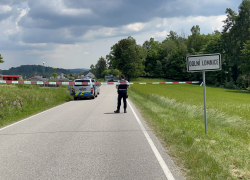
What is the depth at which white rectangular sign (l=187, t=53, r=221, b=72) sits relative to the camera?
714 centimetres

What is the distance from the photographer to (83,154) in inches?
226

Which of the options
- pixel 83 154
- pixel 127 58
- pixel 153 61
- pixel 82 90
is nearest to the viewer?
pixel 83 154

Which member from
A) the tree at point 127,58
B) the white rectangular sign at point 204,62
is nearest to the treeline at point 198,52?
the tree at point 127,58

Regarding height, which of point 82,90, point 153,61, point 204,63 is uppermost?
point 153,61

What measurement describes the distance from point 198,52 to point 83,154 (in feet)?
296

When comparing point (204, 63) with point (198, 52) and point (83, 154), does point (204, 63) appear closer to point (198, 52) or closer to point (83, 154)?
point (83, 154)

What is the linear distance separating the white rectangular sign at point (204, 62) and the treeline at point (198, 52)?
172 ft

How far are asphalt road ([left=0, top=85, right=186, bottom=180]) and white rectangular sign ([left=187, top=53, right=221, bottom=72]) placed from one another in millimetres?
2470

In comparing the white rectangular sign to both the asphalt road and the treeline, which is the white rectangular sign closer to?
the asphalt road

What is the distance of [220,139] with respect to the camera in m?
6.93

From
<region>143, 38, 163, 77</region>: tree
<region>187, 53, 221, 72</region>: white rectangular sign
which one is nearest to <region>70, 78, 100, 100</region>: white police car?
<region>187, 53, 221, 72</region>: white rectangular sign

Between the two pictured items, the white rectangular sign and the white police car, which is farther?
the white police car

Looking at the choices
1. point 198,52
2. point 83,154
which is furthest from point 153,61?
point 83,154

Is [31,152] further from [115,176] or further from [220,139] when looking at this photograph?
[220,139]
